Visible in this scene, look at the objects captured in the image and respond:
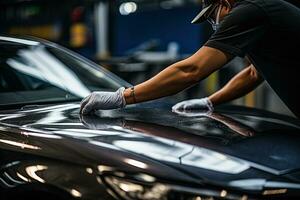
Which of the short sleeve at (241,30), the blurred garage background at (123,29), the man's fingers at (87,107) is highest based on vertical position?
the short sleeve at (241,30)

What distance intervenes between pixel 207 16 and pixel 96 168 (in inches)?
48.4

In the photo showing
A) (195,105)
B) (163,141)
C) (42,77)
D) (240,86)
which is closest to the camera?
(163,141)

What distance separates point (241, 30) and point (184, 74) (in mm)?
333

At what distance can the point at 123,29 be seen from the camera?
1059 centimetres

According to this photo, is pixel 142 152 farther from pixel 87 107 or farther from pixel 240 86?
pixel 240 86

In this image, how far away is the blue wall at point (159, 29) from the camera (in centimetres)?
901

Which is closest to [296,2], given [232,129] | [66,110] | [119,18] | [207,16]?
[207,16]

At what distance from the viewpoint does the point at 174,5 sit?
9516 mm

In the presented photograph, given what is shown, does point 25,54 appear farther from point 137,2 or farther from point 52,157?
point 137,2

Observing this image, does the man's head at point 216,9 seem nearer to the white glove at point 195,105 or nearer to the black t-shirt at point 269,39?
the black t-shirt at point 269,39

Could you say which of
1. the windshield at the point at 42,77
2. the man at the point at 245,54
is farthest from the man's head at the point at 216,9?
the windshield at the point at 42,77

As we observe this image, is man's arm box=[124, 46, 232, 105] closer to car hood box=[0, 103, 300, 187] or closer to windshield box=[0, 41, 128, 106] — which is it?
car hood box=[0, 103, 300, 187]

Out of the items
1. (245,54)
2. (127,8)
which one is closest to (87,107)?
(245,54)

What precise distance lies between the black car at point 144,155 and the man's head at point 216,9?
0.51 meters
